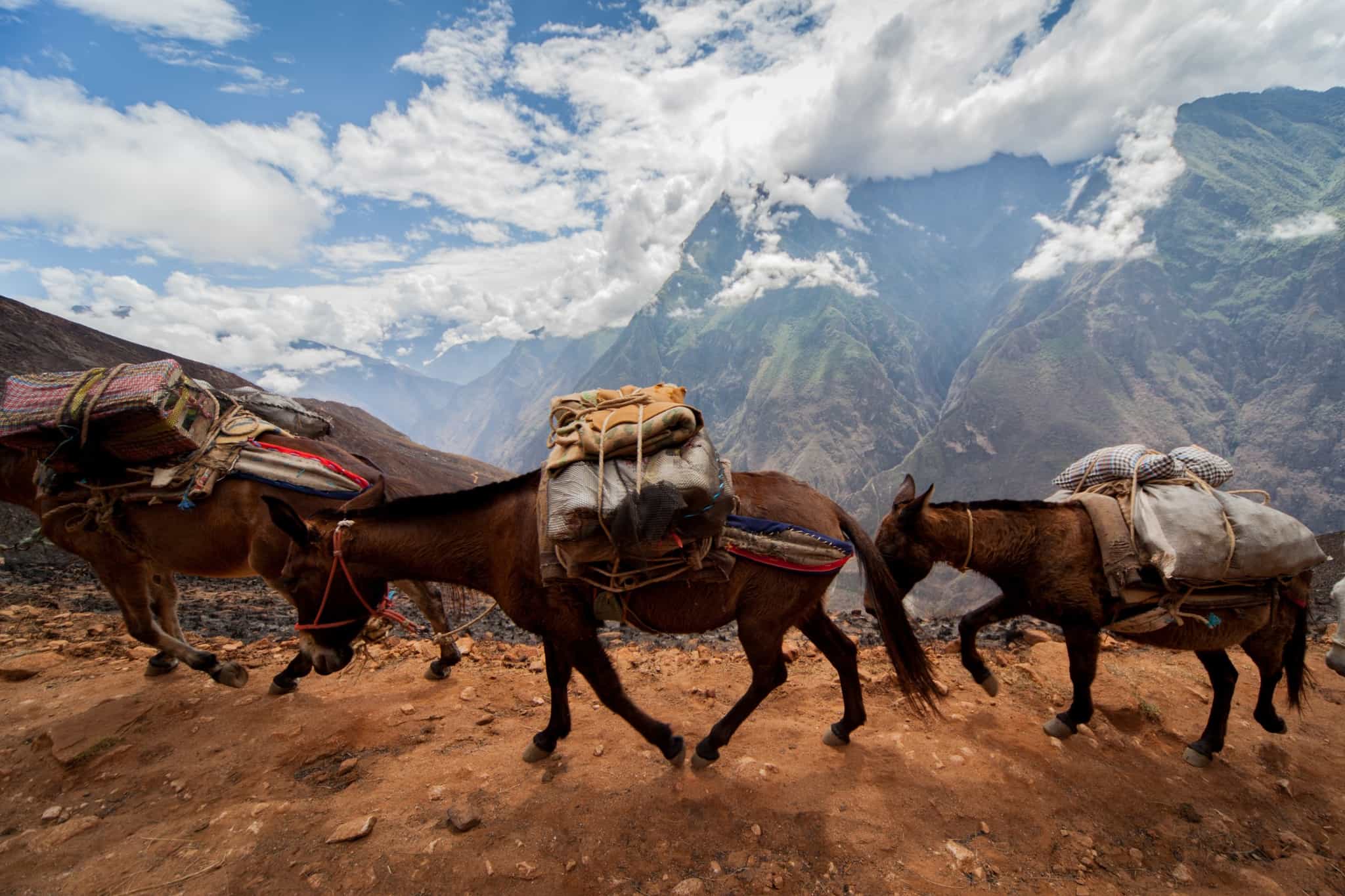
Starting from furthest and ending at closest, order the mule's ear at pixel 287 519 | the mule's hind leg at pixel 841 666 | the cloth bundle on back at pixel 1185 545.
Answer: the mule's hind leg at pixel 841 666 < the cloth bundle on back at pixel 1185 545 < the mule's ear at pixel 287 519

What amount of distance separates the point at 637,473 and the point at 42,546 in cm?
1349

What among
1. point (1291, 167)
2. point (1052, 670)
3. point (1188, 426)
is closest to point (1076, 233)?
point (1291, 167)

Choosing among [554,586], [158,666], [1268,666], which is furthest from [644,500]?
[1268,666]

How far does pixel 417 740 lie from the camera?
3895 millimetres

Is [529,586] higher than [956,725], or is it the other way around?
[529,586]

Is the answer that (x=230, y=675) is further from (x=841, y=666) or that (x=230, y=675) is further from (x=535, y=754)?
(x=841, y=666)

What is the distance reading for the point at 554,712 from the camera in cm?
378

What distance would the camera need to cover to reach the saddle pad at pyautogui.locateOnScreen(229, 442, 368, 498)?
432 centimetres

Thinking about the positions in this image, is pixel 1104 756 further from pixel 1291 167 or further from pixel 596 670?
pixel 1291 167

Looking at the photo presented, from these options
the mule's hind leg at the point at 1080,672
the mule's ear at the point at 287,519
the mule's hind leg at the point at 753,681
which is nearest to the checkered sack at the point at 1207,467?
the mule's hind leg at the point at 1080,672

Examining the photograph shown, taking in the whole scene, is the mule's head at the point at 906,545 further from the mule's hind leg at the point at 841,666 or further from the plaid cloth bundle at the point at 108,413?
the plaid cloth bundle at the point at 108,413

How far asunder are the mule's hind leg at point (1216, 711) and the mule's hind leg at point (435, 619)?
579 centimetres

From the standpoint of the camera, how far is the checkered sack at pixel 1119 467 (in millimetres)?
4027

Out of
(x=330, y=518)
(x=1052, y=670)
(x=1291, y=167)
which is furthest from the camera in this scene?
(x=1291, y=167)
